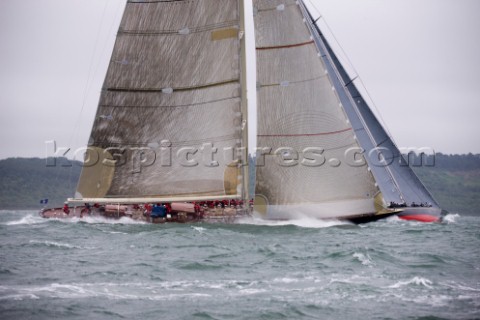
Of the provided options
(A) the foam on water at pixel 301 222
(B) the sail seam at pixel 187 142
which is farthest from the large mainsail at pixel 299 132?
(B) the sail seam at pixel 187 142

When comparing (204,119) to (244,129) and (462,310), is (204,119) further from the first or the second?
(462,310)

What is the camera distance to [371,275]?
68.4 ft

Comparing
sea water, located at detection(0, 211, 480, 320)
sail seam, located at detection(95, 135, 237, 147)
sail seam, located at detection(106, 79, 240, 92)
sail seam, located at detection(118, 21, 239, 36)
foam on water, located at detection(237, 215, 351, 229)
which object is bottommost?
sea water, located at detection(0, 211, 480, 320)

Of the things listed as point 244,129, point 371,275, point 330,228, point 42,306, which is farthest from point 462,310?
point 244,129

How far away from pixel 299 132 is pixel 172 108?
7.16 m

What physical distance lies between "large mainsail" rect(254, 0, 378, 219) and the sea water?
1.95 metres

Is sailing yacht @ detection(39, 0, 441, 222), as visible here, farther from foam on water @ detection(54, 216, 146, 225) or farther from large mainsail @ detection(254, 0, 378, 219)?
foam on water @ detection(54, 216, 146, 225)

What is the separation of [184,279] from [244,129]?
55.6ft

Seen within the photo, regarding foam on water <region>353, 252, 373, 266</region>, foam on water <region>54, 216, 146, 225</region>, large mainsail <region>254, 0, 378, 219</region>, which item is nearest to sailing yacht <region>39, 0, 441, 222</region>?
large mainsail <region>254, 0, 378, 219</region>

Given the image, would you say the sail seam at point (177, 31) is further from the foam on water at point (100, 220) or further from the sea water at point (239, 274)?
the sea water at point (239, 274)

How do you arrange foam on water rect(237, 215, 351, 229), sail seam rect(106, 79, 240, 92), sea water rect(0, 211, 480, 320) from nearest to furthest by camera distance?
sea water rect(0, 211, 480, 320), foam on water rect(237, 215, 351, 229), sail seam rect(106, 79, 240, 92)

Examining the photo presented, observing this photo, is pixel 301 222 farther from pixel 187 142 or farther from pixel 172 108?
pixel 172 108

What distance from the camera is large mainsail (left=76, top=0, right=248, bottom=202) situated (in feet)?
120

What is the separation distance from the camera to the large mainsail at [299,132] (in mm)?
33750
